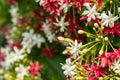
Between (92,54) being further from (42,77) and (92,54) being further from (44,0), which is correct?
(42,77)

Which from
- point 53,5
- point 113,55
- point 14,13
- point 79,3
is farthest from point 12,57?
point 113,55

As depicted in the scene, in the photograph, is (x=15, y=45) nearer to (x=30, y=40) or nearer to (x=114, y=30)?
(x=30, y=40)

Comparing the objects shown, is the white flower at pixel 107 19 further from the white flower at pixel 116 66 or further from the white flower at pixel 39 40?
the white flower at pixel 39 40

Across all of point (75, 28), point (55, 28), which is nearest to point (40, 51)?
point (55, 28)

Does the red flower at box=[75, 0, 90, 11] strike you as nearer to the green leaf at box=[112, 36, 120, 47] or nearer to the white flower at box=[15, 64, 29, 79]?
the green leaf at box=[112, 36, 120, 47]

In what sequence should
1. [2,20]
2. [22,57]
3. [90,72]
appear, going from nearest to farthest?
[90,72], [22,57], [2,20]

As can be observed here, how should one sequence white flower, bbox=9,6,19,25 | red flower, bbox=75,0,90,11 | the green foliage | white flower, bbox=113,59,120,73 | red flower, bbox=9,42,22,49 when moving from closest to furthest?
white flower, bbox=113,59,120,73 → red flower, bbox=75,0,90,11 → red flower, bbox=9,42,22,49 → white flower, bbox=9,6,19,25 → the green foliage

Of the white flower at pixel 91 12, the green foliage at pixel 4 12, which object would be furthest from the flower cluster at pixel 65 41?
the green foliage at pixel 4 12

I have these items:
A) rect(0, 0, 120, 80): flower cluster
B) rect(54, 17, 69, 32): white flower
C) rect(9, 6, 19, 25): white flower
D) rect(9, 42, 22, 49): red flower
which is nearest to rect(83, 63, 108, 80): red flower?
rect(0, 0, 120, 80): flower cluster
